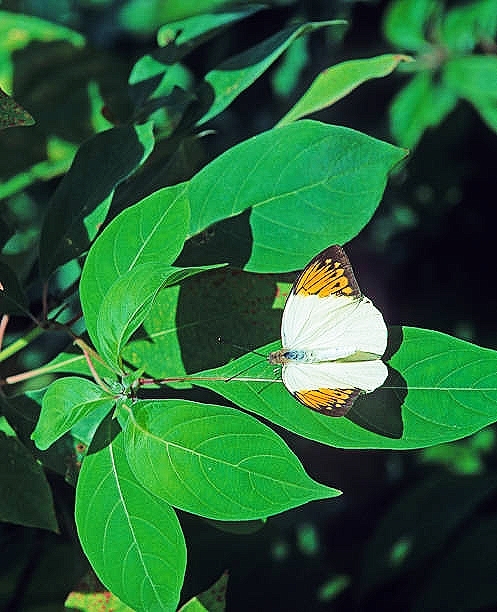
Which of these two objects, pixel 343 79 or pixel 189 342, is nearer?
pixel 189 342

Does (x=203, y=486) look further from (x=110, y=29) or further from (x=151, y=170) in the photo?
(x=110, y=29)

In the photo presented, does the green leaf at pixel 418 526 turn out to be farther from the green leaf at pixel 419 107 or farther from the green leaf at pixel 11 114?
the green leaf at pixel 11 114

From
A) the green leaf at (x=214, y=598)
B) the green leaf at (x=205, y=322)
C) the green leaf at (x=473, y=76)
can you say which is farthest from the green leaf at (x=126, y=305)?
the green leaf at (x=473, y=76)

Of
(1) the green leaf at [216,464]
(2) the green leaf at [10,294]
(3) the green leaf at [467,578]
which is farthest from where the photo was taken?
(3) the green leaf at [467,578]

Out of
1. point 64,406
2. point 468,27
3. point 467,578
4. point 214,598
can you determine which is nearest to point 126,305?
point 64,406

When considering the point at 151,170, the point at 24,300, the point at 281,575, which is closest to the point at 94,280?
the point at 24,300

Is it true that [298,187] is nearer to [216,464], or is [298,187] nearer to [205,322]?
[205,322]
